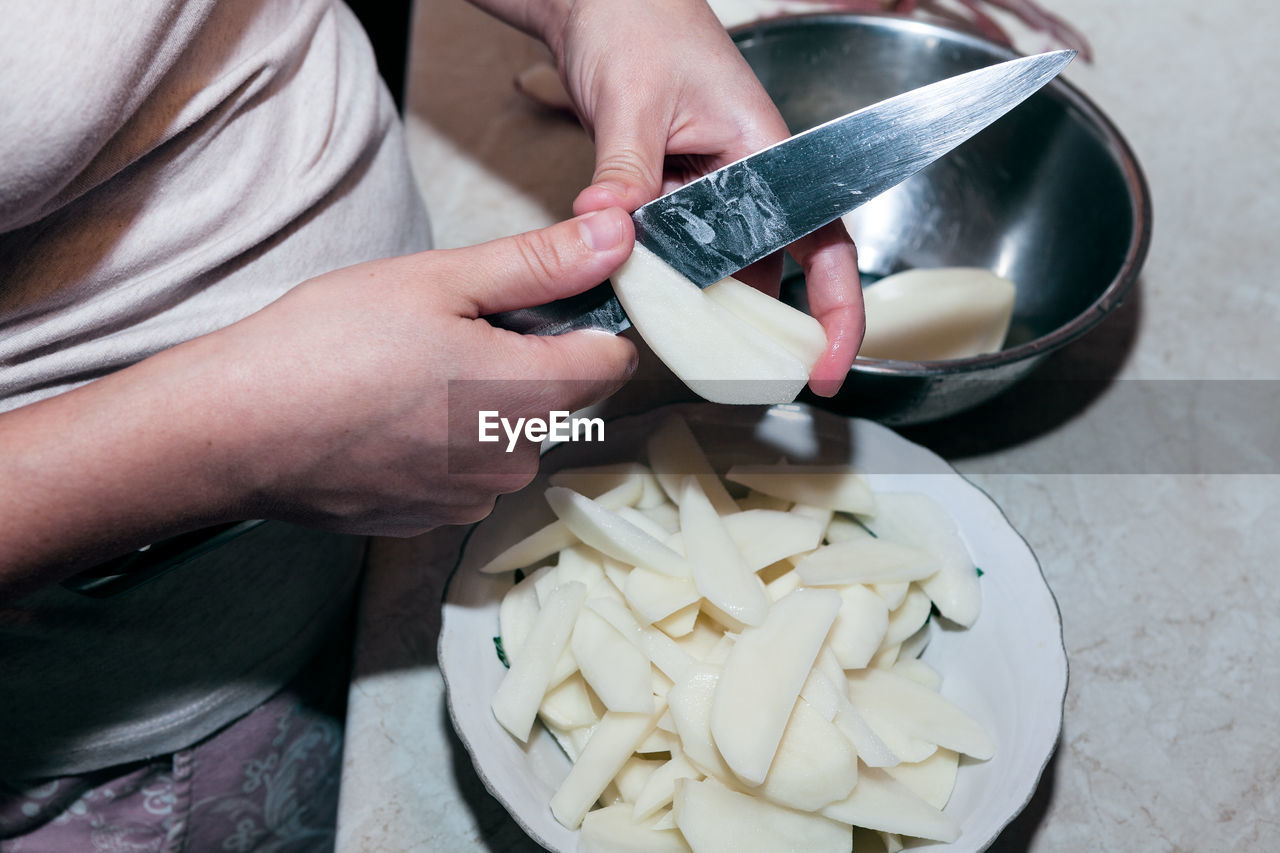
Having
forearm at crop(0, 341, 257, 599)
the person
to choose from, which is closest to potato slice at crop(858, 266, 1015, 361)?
the person

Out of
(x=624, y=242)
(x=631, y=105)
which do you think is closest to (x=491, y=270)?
(x=624, y=242)

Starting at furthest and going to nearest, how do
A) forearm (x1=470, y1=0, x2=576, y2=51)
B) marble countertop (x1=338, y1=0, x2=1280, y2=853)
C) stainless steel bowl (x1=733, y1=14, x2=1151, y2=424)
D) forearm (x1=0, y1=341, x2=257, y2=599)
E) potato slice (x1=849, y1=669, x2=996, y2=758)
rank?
stainless steel bowl (x1=733, y1=14, x2=1151, y2=424) → forearm (x1=470, y1=0, x2=576, y2=51) → marble countertop (x1=338, y1=0, x2=1280, y2=853) → potato slice (x1=849, y1=669, x2=996, y2=758) → forearm (x1=0, y1=341, x2=257, y2=599)

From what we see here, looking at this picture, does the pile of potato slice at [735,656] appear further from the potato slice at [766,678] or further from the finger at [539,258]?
the finger at [539,258]

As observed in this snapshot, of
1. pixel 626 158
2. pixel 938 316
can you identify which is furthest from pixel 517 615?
pixel 938 316

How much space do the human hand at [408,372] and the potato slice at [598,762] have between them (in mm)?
192

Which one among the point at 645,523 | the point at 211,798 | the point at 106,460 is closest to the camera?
the point at 106,460

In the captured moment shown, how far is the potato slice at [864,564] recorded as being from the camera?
0.69m

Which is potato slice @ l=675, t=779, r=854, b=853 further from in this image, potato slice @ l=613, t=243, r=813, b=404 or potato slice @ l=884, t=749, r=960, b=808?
potato slice @ l=613, t=243, r=813, b=404

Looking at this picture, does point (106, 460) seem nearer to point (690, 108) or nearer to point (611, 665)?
point (611, 665)

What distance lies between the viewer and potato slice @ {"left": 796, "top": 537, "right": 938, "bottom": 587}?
2.25 feet

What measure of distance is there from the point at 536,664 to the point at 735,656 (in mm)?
145

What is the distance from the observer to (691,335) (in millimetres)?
640

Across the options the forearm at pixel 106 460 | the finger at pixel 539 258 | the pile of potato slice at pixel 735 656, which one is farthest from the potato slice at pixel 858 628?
the forearm at pixel 106 460

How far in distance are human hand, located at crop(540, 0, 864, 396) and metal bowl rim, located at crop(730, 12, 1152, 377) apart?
0.07 metres
